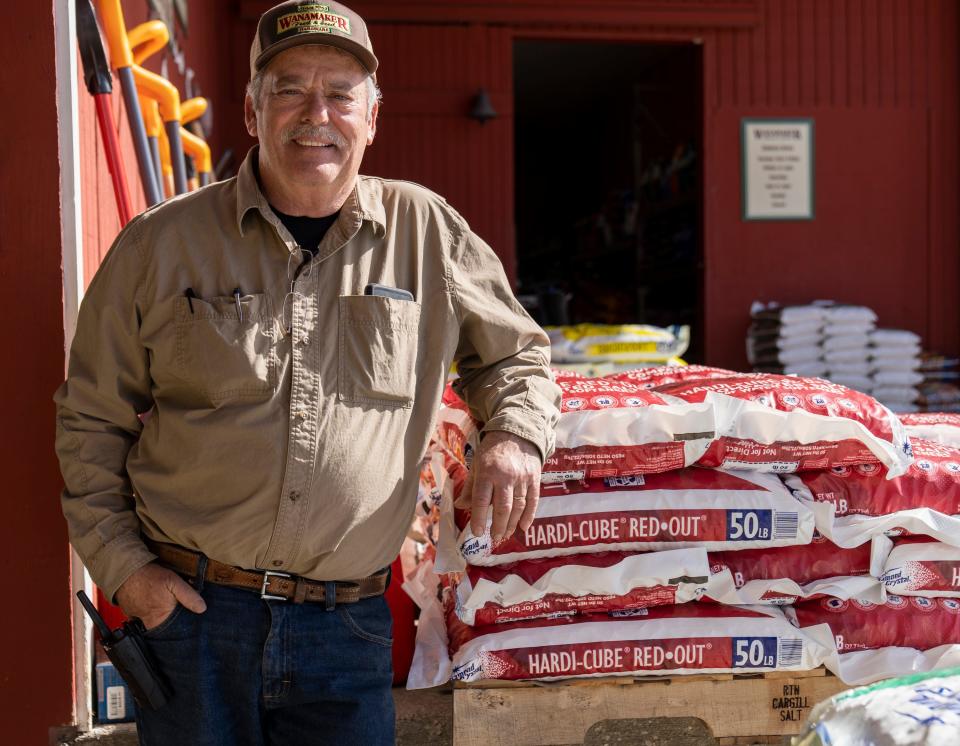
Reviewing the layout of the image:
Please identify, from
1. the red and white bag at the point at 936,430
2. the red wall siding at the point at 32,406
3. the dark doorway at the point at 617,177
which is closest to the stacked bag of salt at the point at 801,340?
the dark doorway at the point at 617,177

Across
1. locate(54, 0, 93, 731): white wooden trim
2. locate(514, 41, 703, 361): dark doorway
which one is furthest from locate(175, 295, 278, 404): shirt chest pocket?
locate(514, 41, 703, 361): dark doorway

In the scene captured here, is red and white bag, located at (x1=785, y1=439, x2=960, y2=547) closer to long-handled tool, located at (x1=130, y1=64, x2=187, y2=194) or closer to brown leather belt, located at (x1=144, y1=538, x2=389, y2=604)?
brown leather belt, located at (x1=144, y1=538, x2=389, y2=604)

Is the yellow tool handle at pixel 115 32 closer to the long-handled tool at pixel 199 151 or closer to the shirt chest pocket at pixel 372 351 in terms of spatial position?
the long-handled tool at pixel 199 151

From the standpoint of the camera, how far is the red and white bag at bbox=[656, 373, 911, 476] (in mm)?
2535

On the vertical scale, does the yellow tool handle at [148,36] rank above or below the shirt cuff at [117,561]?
above

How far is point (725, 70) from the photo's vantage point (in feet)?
24.6

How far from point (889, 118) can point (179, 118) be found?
233 inches

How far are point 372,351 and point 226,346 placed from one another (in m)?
0.28

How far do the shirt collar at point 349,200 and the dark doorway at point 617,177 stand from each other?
17.1 ft

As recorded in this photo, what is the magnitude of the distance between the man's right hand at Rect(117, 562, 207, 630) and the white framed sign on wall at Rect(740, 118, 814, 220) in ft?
21.1

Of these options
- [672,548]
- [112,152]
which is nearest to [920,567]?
[672,548]

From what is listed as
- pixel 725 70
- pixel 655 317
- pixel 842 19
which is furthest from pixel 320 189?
pixel 655 317

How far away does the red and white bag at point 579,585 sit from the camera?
2473 millimetres

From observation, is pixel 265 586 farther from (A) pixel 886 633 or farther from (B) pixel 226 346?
(A) pixel 886 633
